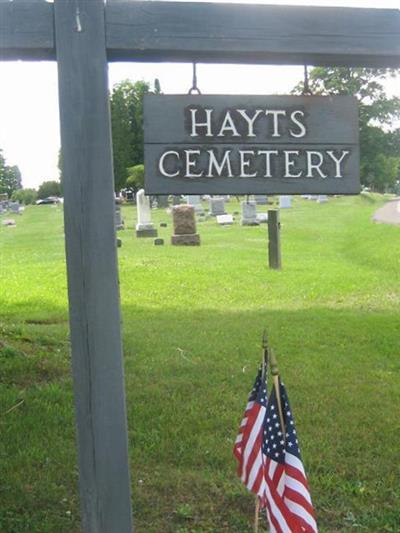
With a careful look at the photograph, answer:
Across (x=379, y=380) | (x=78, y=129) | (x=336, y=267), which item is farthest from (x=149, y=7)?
(x=336, y=267)

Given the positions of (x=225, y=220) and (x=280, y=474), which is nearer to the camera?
(x=280, y=474)

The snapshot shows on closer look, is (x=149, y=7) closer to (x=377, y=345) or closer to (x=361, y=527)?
(x=361, y=527)

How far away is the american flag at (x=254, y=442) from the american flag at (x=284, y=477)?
0.12m

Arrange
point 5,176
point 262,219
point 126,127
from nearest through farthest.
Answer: point 5,176 < point 262,219 < point 126,127

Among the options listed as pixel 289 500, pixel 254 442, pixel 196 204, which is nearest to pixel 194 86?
pixel 254 442

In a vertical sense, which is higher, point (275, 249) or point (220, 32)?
point (220, 32)

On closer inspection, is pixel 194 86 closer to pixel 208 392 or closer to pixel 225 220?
pixel 208 392

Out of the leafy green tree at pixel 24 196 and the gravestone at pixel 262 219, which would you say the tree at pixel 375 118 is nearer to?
the gravestone at pixel 262 219

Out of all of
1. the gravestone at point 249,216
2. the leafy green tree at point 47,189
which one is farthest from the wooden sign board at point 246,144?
the leafy green tree at point 47,189

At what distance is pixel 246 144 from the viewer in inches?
115

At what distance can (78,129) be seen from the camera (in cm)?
271

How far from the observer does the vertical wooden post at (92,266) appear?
2.69 m

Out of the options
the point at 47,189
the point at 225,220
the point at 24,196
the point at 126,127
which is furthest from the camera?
the point at 47,189

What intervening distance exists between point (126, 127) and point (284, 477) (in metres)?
42.8
